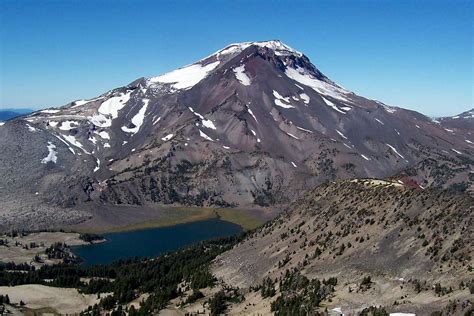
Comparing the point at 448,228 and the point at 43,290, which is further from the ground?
the point at 448,228

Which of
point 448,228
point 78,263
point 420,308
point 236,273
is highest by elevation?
point 448,228

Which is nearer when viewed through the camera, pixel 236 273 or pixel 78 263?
pixel 236 273

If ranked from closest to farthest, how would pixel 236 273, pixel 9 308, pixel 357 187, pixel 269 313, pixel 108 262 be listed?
pixel 269 313 → pixel 9 308 → pixel 236 273 → pixel 357 187 → pixel 108 262

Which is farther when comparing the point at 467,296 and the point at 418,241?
the point at 418,241

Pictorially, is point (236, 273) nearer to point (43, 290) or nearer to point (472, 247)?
point (43, 290)

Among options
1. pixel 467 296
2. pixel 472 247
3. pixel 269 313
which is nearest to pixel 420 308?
pixel 467 296

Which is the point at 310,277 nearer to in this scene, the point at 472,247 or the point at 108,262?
the point at 472,247

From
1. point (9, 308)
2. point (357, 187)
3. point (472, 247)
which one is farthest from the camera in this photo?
point (357, 187)

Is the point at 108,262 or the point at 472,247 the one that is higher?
the point at 472,247

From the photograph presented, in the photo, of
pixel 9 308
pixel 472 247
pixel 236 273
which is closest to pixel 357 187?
pixel 236 273
